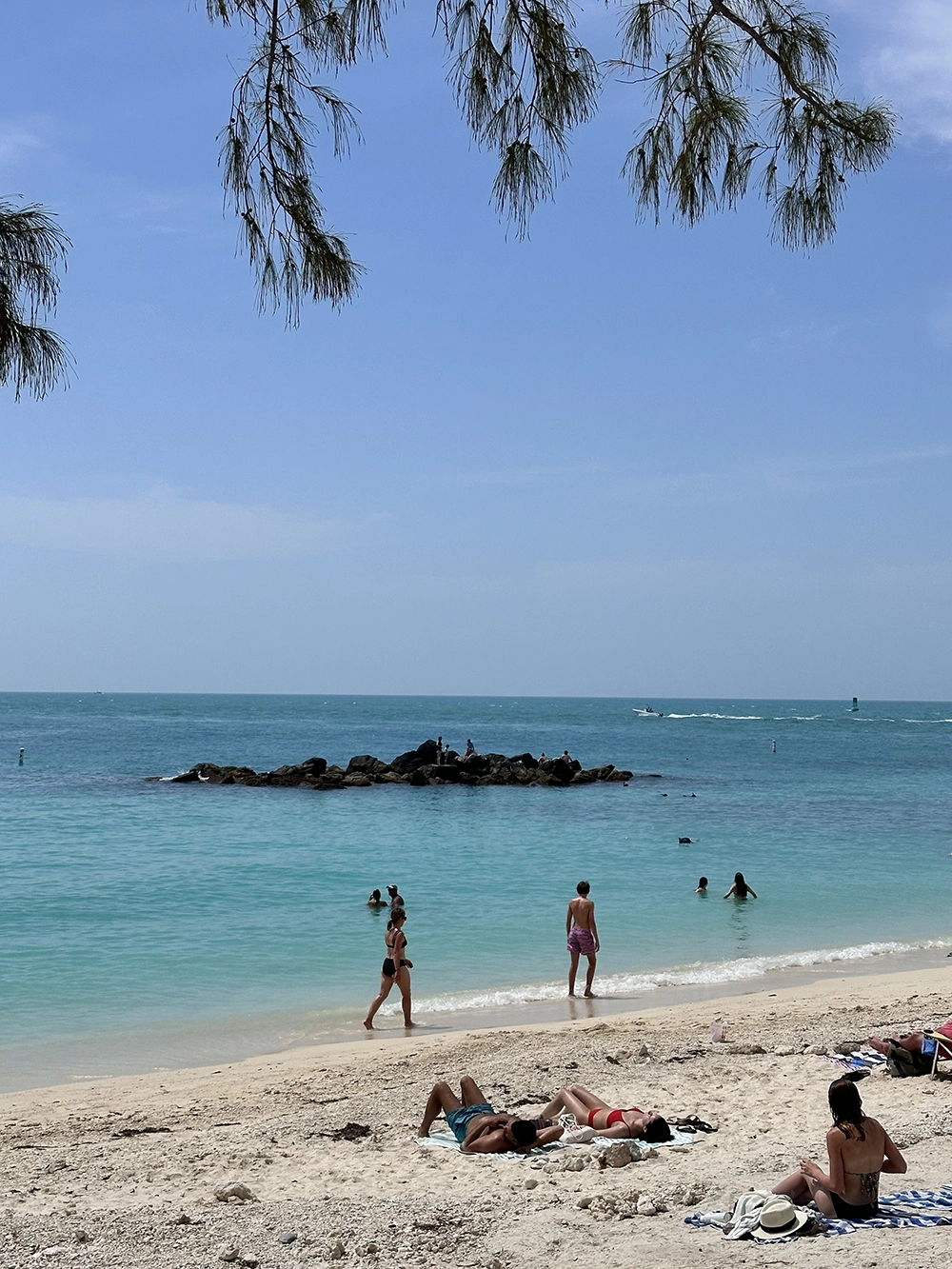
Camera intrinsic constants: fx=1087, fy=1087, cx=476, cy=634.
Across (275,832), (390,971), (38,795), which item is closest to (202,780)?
(38,795)

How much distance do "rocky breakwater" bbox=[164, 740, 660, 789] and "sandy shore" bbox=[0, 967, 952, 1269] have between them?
32932mm

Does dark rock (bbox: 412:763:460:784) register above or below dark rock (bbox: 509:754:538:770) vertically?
below

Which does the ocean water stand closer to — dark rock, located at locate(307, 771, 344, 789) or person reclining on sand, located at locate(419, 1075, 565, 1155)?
dark rock, located at locate(307, 771, 344, 789)

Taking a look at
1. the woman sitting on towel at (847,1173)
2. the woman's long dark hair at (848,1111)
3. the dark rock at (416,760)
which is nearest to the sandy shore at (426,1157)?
the woman sitting on towel at (847,1173)

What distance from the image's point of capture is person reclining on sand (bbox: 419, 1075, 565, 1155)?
24.6 ft

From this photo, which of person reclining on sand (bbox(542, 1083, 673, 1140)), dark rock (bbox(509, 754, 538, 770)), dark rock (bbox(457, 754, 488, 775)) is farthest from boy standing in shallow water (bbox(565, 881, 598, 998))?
dark rock (bbox(509, 754, 538, 770))

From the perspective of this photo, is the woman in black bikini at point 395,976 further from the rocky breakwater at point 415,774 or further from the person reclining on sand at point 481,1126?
the rocky breakwater at point 415,774

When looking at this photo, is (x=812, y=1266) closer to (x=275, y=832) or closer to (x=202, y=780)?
(x=275, y=832)

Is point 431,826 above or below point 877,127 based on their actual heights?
below

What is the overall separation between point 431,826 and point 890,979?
18645 mm

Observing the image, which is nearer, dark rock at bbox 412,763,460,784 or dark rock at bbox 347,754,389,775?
dark rock at bbox 412,763,460,784

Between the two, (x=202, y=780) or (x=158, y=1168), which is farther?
(x=202, y=780)

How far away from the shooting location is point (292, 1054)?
11586 mm

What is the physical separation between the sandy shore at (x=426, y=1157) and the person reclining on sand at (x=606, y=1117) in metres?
0.27
